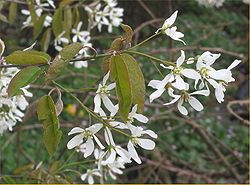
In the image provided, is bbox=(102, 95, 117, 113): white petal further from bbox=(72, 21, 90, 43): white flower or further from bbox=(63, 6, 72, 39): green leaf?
bbox=(72, 21, 90, 43): white flower

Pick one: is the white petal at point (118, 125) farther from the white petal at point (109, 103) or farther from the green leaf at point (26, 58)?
the green leaf at point (26, 58)

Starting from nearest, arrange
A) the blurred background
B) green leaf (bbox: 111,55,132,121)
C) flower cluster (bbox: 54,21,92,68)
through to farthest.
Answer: green leaf (bbox: 111,55,132,121), flower cluster (bbox: 54,21,92,68), the blurred background

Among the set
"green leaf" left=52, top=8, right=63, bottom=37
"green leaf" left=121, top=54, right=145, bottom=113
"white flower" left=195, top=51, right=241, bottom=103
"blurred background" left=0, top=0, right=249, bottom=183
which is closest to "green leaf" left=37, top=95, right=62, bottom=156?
"green leaf" left=121, top=54, right=145, bottom=113

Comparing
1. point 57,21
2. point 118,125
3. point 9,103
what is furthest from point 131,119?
point 57,21

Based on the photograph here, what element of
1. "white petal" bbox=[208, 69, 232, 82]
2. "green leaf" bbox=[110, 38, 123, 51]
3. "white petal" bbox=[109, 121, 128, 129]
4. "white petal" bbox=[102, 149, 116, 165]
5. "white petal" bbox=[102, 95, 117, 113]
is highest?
"green leaf" bbox=[110, 38, 123, 51]

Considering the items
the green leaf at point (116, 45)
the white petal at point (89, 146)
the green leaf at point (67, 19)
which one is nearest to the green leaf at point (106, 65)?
the green leaf at point (116, 45)
